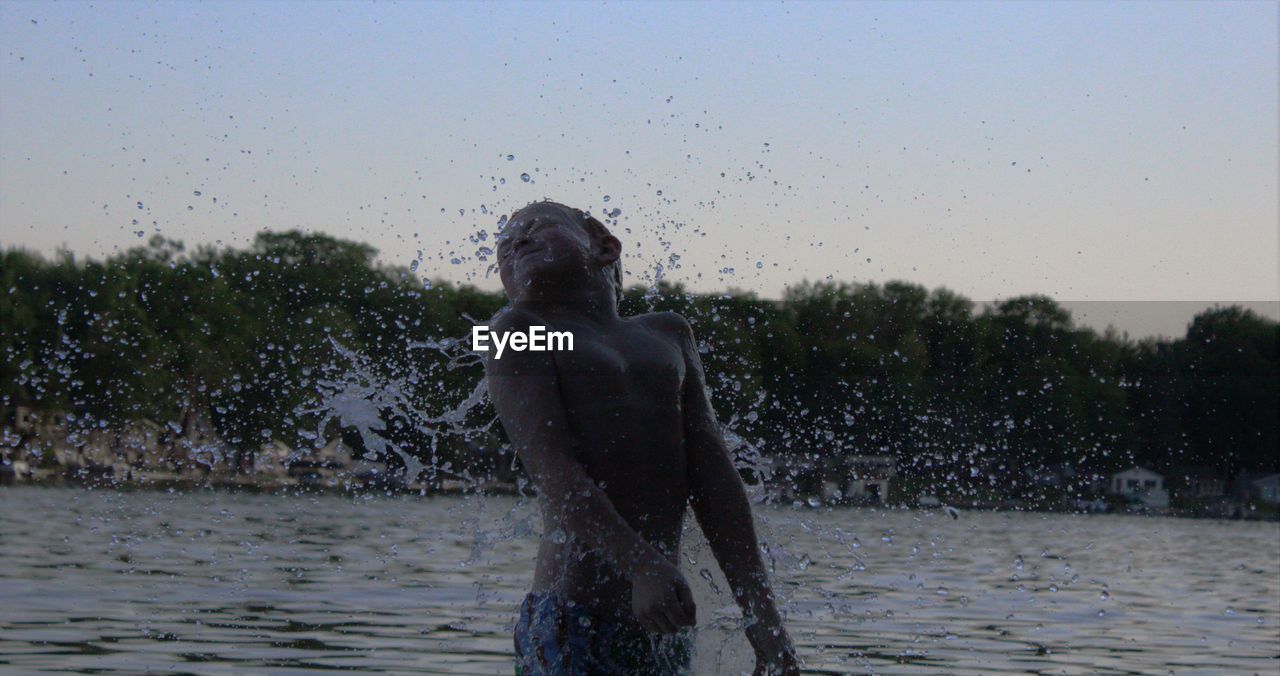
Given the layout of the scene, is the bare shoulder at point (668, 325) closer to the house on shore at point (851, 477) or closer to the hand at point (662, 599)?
the hand at point (662, 599)

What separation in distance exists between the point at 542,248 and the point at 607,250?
250mm

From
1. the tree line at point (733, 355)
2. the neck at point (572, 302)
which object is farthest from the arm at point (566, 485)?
the tree line at point (733, 355)

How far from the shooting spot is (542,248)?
3857 millimetres

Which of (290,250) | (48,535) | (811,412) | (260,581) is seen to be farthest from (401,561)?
(290,250)

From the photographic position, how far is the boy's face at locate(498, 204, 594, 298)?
386cm

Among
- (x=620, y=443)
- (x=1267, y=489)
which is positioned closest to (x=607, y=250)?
(x=620, y=443)

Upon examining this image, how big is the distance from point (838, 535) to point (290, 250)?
6072cm

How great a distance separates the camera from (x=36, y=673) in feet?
33.3

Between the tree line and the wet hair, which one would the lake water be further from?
the tree line

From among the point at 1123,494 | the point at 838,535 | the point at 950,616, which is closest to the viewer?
the point at 838,535

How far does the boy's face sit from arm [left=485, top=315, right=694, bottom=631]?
190mm

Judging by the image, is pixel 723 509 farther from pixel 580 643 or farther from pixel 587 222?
pixel 587 222

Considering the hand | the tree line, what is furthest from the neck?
the tree line

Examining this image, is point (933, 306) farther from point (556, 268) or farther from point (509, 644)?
point (556, 268)
